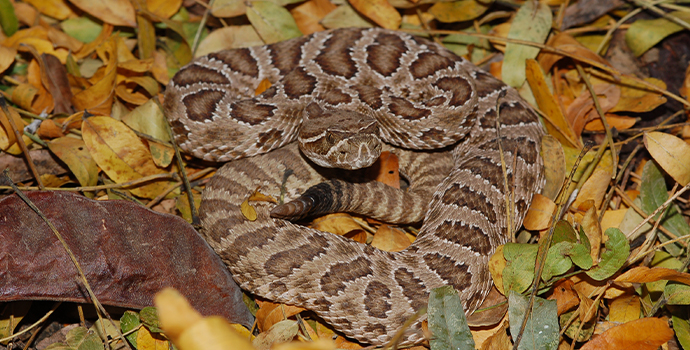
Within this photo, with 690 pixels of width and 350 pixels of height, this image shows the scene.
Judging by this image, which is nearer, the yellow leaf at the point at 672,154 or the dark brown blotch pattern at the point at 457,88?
the yellow leaf at the point at 672,154

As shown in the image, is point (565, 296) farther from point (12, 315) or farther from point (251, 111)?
point (12, 315)

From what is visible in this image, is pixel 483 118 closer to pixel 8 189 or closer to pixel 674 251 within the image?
pixel 674 251

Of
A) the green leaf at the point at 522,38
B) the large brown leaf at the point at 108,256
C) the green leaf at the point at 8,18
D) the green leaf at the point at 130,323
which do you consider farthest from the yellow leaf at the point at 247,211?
the green leaf at the point at 8,18

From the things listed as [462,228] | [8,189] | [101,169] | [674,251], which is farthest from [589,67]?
[8,189]

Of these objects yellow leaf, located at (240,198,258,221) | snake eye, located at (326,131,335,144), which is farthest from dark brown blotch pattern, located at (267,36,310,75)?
yellow leaf, located at (240,198,258,221)

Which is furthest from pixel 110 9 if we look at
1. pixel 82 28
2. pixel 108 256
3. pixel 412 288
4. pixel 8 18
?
pixel 412 288

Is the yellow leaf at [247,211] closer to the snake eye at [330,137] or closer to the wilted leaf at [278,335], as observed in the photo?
the snake eye at [330,137]
